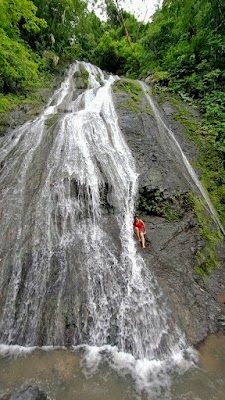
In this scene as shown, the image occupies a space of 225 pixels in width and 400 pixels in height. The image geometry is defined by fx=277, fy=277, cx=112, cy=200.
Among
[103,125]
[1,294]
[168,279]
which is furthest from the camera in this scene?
[103,125]

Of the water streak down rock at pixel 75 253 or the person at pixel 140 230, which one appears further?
the person at pixel 140 230

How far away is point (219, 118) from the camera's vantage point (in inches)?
480

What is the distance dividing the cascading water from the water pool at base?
25cm

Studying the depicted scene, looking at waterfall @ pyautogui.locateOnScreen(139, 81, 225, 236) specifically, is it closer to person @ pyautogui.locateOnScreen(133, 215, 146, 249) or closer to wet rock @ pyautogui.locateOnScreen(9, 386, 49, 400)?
person @ pyautogui.locateOnScreen(133, 215, 146, 249)

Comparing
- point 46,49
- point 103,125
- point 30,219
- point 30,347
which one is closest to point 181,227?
point 30,219

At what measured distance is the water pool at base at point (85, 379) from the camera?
4.17m

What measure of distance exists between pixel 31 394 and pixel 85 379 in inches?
33.8

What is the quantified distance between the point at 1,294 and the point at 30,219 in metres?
2.05

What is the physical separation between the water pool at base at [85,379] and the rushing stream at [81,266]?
96 millimetres

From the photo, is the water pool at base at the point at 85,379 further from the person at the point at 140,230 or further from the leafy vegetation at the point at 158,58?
the leafy vegetation at the point at 158,58

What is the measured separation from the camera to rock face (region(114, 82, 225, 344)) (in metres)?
5.91

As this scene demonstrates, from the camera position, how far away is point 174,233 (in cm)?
749

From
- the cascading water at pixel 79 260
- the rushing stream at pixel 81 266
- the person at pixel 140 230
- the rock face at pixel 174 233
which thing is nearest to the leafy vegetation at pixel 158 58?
the rock face at pixel 174 233

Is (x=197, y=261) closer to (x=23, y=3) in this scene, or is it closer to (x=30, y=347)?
(x=30, y=347)
